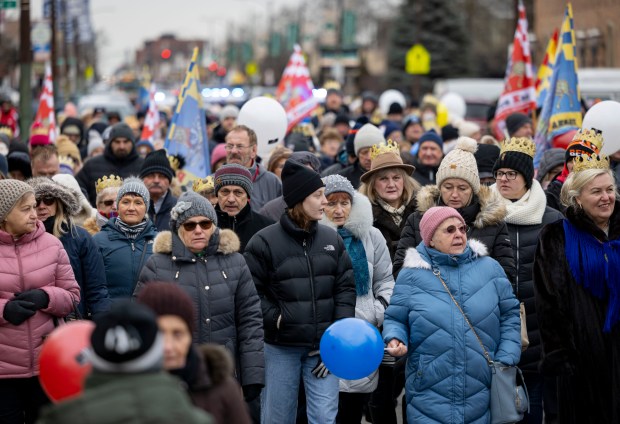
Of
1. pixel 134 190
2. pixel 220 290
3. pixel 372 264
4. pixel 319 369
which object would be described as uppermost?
pixel 134 190

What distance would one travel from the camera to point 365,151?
37.4 ft

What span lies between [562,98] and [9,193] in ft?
26.8

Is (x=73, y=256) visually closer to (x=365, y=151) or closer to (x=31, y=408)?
(x=31, y=408)

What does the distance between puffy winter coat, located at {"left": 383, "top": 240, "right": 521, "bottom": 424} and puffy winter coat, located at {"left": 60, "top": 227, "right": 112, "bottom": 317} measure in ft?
6.42

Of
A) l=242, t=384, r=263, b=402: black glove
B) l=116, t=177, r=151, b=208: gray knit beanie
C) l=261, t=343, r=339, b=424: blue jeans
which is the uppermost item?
l=116, t=177, r=151, b=208: gray knit beanie

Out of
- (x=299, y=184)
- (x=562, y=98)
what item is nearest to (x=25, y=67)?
(x=562, y=98)

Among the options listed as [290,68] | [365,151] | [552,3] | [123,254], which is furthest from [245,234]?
[552,3]

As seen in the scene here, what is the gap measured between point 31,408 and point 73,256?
1.08 m

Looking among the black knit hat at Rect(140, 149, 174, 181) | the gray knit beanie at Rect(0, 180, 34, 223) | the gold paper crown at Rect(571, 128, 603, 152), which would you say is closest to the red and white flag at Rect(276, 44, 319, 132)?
the black knit hat at Rect(140, 149, 174, 181)

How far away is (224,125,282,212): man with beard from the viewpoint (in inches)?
411

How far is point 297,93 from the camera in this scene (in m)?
17.8

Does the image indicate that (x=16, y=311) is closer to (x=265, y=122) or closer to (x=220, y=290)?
(x=220, y=290)

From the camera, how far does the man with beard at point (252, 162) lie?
10.4 m

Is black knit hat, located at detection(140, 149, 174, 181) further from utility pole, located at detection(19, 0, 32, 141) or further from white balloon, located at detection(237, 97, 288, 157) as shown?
utility pole, located at detection(19, 0, 32, 141)
